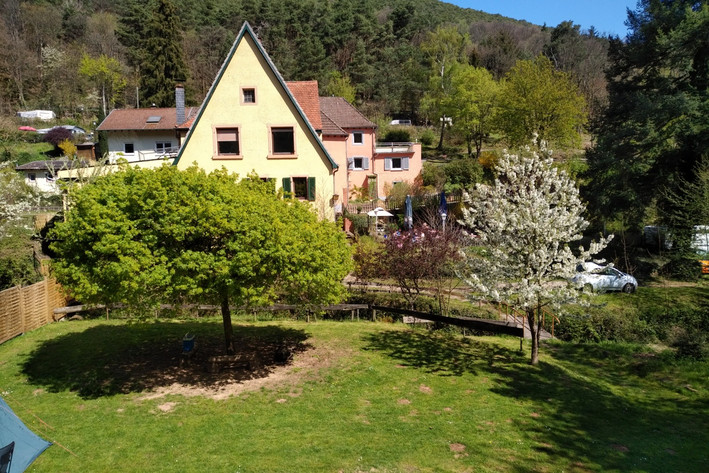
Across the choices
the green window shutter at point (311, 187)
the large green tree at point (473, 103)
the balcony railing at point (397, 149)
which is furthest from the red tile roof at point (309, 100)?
the large green tree at point (473, 103)

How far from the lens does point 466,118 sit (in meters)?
57.7

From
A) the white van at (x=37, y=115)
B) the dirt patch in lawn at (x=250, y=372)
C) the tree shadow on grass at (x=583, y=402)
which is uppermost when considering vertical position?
the white van at (x=37, y=115)

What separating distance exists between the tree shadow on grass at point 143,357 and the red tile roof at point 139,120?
32.5 meters

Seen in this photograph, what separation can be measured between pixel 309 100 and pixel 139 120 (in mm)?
27227

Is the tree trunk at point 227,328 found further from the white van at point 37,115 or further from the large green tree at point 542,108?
the white van at point 37,115

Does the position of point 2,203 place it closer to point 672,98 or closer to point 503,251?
point 503,251

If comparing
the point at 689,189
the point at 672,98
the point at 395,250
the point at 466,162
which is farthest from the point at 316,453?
the point at 466,162

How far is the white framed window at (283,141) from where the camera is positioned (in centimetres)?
2677

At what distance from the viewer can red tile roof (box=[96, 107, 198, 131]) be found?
48281mm

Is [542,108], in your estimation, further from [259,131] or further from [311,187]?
[259,131]

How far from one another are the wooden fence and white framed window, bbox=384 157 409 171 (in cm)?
3125

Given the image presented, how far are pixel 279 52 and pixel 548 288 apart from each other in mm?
71838

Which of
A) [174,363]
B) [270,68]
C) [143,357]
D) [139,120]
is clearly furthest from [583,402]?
[139,120]

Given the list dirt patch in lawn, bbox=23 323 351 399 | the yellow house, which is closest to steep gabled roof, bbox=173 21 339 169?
the yellow house
